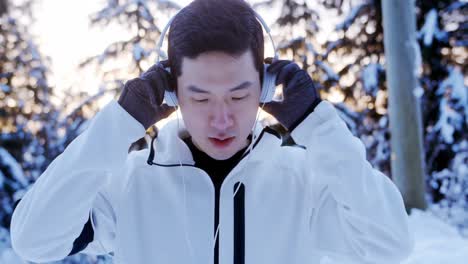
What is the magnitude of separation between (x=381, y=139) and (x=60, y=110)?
17.9 ft

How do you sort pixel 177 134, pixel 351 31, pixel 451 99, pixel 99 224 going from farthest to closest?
pixel 351 31
pixel 451 99
pixel 177 134
pixel 99 224

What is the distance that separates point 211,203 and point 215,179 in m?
0.09

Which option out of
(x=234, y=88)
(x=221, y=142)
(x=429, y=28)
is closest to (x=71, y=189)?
(x=221, y=142)

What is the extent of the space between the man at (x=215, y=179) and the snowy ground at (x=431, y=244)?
1661mm

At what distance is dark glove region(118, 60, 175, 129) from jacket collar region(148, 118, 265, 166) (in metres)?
0.17

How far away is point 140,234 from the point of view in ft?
5.31

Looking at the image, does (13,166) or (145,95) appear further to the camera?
(13,166)

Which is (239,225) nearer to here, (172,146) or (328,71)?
(172,146)

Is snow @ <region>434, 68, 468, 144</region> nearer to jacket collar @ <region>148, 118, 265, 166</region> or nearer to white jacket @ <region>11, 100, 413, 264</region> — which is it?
white jacket @ <region>11, 100, 413, 264</region>

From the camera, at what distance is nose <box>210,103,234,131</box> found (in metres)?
1.47

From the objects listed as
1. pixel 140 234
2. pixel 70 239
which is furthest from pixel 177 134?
pixel 70 239

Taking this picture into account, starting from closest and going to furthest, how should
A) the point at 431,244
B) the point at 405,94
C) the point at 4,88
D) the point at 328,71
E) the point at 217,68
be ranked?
the point at 217,68, the point at 431,244, the point at 405,94, the point at 4,88, the point at 328,71

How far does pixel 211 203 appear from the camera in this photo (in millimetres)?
1631

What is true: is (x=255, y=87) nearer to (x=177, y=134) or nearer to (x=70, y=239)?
(x=177, y=134)
